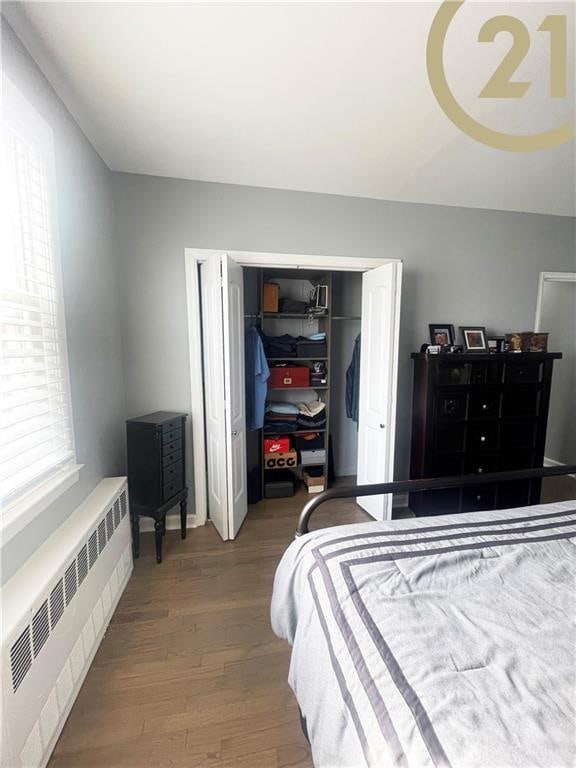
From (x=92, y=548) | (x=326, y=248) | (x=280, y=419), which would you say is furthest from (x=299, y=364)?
(x=92, y=548)

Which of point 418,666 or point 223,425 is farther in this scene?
point 223,425

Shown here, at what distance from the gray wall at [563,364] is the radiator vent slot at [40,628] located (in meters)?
4.33

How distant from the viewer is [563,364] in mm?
3439

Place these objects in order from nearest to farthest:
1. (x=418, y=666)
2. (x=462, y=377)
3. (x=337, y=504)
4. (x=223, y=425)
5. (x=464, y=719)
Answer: (x=464, y=719) → (x=418, y=666) → (x=223, y=425) → (x=462, y=377) → (x=337, y=504)

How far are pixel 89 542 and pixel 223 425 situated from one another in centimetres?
102

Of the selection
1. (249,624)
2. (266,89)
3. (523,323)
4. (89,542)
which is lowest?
(249,624)

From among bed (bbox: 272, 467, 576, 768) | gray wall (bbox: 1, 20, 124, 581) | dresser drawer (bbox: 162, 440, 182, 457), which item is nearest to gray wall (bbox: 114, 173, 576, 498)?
gray wall (bbox: 1, 20, 124, 581)

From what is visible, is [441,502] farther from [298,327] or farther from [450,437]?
[298,327]

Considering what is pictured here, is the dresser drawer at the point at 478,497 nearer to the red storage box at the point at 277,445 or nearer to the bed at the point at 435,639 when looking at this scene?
the bed at the point at 435,639

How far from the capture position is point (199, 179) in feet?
7.43

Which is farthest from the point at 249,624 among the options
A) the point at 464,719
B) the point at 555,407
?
the point at 555,407

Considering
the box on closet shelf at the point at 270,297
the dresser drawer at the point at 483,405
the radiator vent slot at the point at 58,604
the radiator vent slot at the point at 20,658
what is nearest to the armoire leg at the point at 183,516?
the radiator vent slot at the point at 58,604

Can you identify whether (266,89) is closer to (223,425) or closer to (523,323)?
(223,425)

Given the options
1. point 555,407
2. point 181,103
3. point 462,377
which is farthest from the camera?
point 555,407
